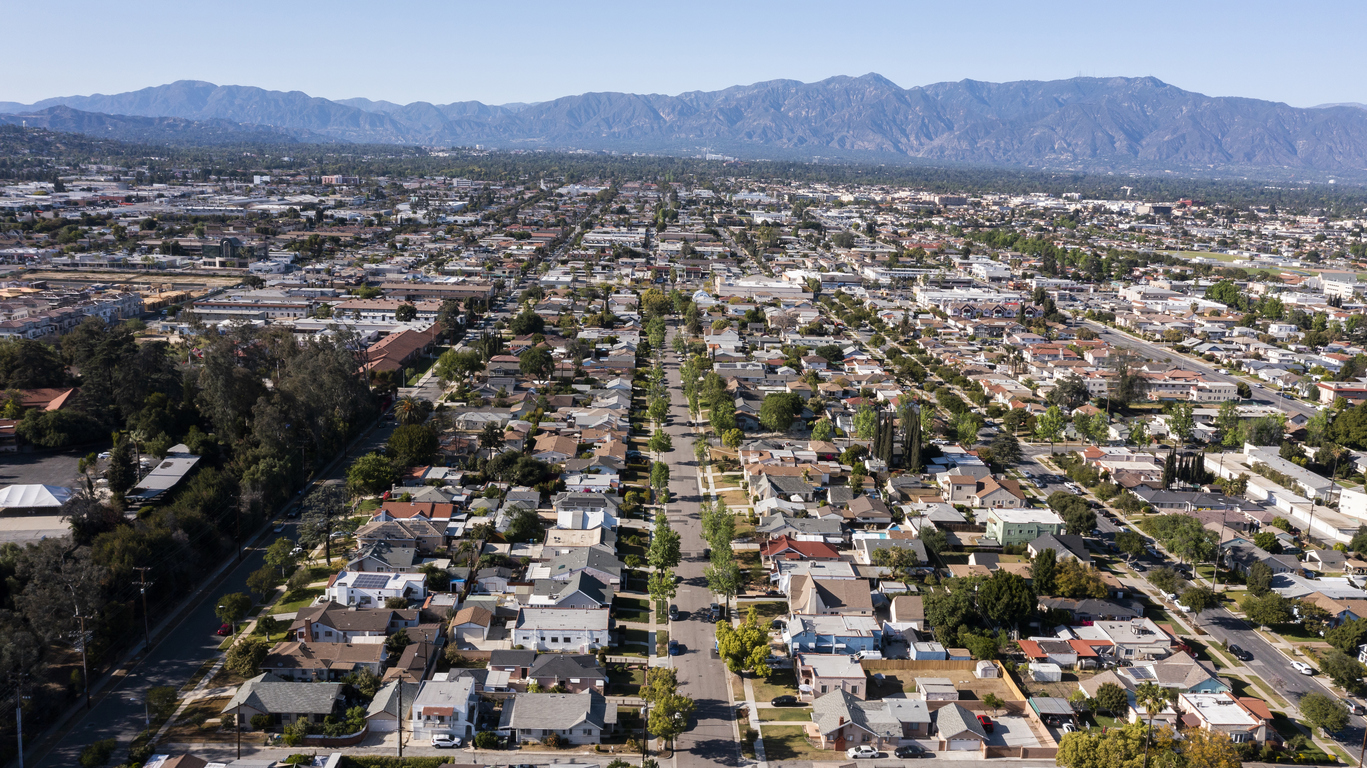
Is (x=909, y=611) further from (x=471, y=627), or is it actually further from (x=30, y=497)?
(x=30, y=497)

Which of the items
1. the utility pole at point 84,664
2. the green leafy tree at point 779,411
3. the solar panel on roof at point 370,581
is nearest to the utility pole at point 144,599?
the utility pole at point 84,664

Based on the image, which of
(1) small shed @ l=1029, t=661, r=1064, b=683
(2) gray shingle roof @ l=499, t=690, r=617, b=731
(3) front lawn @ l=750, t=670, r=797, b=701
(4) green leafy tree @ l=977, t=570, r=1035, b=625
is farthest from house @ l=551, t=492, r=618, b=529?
(1) small shed @ l=1029, t=661, r=1064, b=683

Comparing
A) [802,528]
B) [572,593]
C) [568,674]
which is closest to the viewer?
[568,674]

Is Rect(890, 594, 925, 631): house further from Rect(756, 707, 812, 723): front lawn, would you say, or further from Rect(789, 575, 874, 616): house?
Rect(756, 707, 812, 723): front lawn

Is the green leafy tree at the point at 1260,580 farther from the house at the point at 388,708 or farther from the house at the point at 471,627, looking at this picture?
the house at the point at 388,708

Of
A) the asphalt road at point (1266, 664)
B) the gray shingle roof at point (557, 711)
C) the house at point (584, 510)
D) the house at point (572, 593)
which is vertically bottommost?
the asphalt road at point (1266, 664)

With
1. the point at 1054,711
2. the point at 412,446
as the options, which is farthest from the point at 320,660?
the point at 1054,711

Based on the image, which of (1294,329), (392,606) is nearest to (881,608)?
(392,606)
